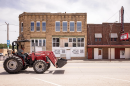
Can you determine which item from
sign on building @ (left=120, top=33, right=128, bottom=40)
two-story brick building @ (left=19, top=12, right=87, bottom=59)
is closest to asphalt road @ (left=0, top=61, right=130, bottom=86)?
two-story brick building @ (left=19, top=12, right=87, bottom=59)

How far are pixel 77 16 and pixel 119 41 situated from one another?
1104 cm

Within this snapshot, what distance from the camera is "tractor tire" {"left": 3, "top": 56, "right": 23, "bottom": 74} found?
8766 mm

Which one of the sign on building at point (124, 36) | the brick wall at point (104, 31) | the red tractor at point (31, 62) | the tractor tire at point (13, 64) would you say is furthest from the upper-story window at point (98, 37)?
the tractor tire at point (13, 64)

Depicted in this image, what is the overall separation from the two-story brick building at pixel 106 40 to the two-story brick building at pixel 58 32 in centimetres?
216

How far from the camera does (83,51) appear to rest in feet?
83.6

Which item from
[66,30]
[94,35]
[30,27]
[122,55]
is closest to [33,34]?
[30,27]

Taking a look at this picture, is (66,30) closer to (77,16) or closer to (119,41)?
(77,16)

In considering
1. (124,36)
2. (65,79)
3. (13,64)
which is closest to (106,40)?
(124,36)

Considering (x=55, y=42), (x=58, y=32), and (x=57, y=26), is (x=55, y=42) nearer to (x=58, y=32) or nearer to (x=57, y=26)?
(x=58, y=32)

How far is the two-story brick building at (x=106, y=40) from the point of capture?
86.7 feet

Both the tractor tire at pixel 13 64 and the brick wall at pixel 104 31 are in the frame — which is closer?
the tractor tire at pixel 13 64

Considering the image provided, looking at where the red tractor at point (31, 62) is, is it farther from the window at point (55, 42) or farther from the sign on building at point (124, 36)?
the sign on building at point (124, 36)

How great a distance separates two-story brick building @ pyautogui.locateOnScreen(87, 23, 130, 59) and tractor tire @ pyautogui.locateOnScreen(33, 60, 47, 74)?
18863 mm

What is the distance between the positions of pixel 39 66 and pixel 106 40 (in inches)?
830
